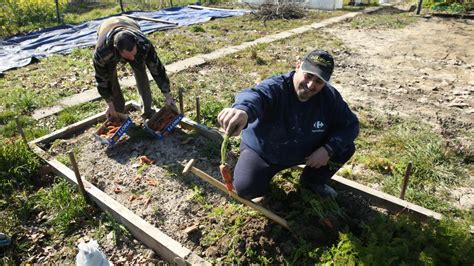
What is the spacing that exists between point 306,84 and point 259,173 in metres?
0.87

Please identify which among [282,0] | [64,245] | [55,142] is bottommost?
[64,245]

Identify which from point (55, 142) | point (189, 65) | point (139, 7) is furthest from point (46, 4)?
point (55, 142)

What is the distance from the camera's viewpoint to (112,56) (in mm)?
3947

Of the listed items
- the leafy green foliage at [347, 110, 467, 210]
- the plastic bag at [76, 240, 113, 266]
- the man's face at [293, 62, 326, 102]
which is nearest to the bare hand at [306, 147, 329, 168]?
the man's face at [293, 62, 326, 102]

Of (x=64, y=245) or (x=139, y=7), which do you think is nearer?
(x=64, y=245)

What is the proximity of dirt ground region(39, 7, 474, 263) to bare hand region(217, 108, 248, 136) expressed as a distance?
100 cm

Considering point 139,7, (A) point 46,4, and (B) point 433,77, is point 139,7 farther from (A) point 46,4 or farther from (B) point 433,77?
(B) point 433,77

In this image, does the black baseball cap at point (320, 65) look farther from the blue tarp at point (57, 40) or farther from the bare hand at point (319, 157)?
the blue tarp at point (57, 40)

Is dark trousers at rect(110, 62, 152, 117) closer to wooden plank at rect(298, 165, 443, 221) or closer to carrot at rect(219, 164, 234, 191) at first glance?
carrot at rect(219, 164, 234, 191)

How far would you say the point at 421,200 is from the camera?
3.33 metres

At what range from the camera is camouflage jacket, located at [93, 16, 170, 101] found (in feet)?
12.8

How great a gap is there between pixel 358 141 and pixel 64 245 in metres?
3.49

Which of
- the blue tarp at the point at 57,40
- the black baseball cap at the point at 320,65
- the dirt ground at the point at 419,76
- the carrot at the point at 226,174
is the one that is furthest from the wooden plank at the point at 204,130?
the blue tarp at the point at 57,40

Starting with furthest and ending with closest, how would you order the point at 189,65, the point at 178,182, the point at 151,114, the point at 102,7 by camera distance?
the point at 102,7 < the point at 189,65 < the point at 151,114 < the point at 178,182
